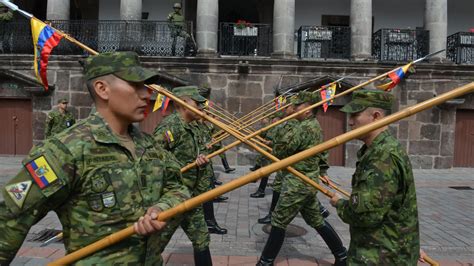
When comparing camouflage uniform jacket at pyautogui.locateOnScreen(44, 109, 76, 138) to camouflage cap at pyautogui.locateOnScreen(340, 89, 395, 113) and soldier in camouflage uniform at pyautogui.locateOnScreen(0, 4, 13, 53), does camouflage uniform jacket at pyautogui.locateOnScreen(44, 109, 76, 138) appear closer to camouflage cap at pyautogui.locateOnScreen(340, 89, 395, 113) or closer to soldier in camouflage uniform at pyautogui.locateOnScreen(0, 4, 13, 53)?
soldier in camouflage uniform at pyautogui.locateOnScreen(0, 4, 13, 53)

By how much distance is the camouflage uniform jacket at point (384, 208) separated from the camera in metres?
2.53

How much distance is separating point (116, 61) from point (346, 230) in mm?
5247

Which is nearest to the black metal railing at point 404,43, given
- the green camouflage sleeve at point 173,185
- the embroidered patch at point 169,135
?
the embroidered patch at point 169,135

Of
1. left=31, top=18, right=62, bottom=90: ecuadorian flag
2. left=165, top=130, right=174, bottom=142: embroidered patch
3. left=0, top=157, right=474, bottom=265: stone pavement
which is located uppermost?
left=31, top=18, right=62, bottom=90: ecuadorian flag

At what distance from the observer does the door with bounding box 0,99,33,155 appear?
14328mm

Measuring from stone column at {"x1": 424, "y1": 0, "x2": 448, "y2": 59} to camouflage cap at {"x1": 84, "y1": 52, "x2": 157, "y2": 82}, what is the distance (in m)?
14.1

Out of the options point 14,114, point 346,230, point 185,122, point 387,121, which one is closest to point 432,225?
point 346,230

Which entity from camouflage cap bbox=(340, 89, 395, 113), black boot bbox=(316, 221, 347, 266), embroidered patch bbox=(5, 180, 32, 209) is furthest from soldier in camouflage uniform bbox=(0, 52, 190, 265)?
black boot bbox=(316, 221, 347, 266)

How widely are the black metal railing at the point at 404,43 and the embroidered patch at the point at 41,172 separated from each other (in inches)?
562

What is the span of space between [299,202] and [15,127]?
13546 mm

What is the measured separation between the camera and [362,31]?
44.8 ft

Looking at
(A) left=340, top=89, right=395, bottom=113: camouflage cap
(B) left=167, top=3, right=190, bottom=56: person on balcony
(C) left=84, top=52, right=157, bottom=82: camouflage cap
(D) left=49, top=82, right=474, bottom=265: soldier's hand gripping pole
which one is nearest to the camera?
(D) left=49, top=82, right=474, bottom=265: soldier's hand gripping pole

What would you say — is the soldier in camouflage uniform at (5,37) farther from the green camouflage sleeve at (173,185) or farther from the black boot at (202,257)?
the green camouflage sleeve at (173,185)

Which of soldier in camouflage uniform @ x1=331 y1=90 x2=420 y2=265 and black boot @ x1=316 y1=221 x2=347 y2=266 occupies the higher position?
soldier in camouflage uniform @ x1=331 y1=90 x2=420 y2=265
